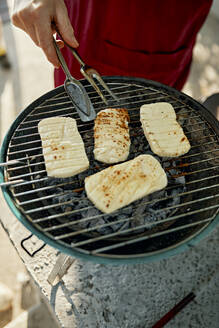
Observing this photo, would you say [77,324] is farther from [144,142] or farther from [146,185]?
[144,142]

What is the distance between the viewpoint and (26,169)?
2.15m

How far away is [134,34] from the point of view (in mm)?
2764

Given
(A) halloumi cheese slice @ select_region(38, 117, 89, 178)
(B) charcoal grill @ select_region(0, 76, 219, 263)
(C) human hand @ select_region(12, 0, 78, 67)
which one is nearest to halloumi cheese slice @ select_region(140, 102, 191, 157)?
(B) charcoal grill @ select_region(0, 76, 219, 263)

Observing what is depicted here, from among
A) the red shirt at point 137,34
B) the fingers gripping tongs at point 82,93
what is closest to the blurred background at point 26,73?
the red shirt at point 137,34

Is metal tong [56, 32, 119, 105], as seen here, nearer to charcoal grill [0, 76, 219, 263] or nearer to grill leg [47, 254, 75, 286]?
charcoal grill [0, 76, 219, 263]

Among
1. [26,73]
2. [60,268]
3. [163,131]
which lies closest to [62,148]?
[163,131]

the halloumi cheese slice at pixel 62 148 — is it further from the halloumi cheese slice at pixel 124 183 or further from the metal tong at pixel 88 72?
the metal tong at pixel 88 72

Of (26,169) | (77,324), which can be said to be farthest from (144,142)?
(77,324)

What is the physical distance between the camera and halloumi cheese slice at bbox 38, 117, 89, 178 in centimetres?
202

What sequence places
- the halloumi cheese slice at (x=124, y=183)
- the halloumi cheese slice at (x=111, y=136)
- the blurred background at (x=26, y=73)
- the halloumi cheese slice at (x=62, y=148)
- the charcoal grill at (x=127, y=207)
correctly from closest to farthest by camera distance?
1. the charcoal grill at (x=127, y=207)
2. the halloumi cheese slice at (x=124, y=183)
3. the halloumi cheese slice at (x=62, y=148)
4. the halloumi cheese slice at (x=111, y=136)
5. the blurred background at (x=26, y=73)

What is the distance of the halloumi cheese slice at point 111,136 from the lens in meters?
2.13

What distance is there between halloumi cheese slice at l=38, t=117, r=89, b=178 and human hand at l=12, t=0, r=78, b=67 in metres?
0.50

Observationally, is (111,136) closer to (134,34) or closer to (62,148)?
(62,148)

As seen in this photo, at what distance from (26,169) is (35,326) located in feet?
5.51
